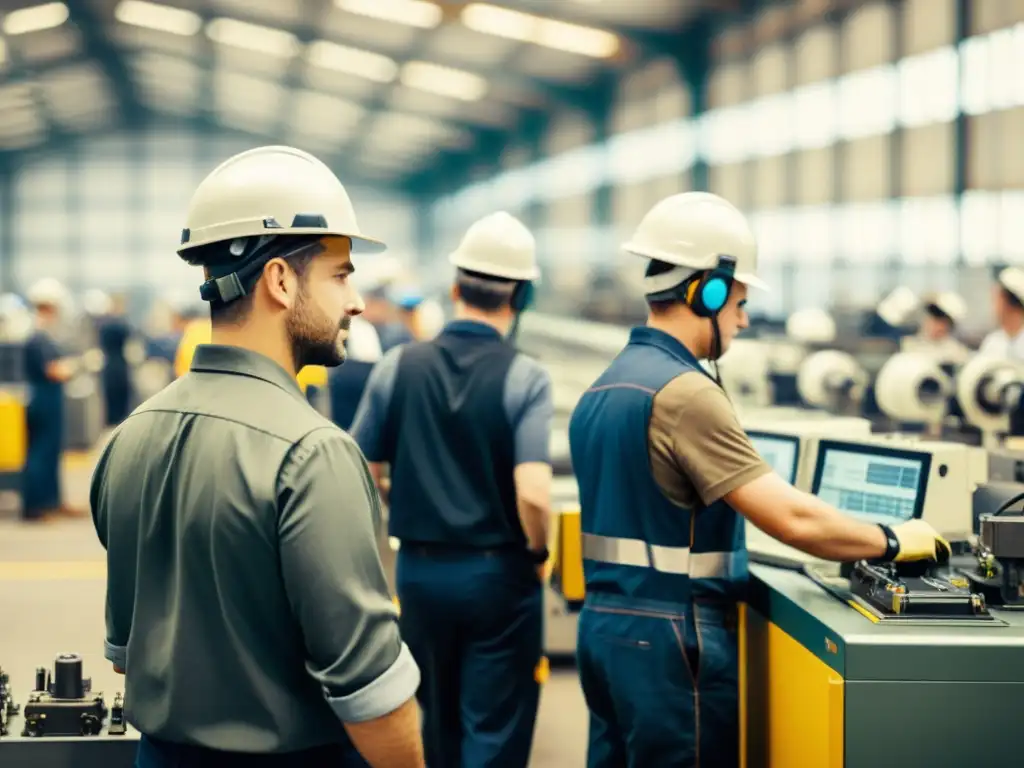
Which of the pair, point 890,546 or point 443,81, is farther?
point 443,81

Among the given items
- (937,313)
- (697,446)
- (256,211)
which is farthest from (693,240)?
(937,313)

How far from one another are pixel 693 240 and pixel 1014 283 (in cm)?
414

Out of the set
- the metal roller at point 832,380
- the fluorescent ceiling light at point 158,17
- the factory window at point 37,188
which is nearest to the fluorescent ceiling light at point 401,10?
the fluorescent ceiling light at point 158,17

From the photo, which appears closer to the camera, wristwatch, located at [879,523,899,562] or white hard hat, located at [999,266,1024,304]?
wristwatch, located at [879,523,899,562]

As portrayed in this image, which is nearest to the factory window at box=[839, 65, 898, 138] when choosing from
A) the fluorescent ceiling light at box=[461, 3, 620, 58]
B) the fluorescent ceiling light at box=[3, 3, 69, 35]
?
the fluorescent ceiling light at box=[461, 3, 620, 58]

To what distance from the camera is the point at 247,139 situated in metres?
29.7

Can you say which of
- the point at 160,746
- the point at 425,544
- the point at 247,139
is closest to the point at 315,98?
the point at 247,139

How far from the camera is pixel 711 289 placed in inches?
105

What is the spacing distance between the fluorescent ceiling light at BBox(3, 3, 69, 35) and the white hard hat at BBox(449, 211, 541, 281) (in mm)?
14855

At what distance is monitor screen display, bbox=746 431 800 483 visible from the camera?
3.26m

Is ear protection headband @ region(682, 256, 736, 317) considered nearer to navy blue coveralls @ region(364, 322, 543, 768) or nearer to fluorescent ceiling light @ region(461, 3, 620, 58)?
navy blue coveralls @ region(364, 322, 543, 768)

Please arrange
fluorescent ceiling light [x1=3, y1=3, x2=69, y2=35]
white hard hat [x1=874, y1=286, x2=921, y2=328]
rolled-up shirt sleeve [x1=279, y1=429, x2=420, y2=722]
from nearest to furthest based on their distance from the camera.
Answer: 1. rolled-up shirt sleeve [x1=279, y1=429, x2=420, y2=722]
2. white hard hat [x1=874, y1=286, x2=921, y2=328]
3. fluorescent ceiling light [x1=3, y1=3, x2=69, y2=35]

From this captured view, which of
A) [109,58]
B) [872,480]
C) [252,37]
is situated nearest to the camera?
[872,480]

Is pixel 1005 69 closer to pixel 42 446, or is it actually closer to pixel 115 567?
pixel 42 446
